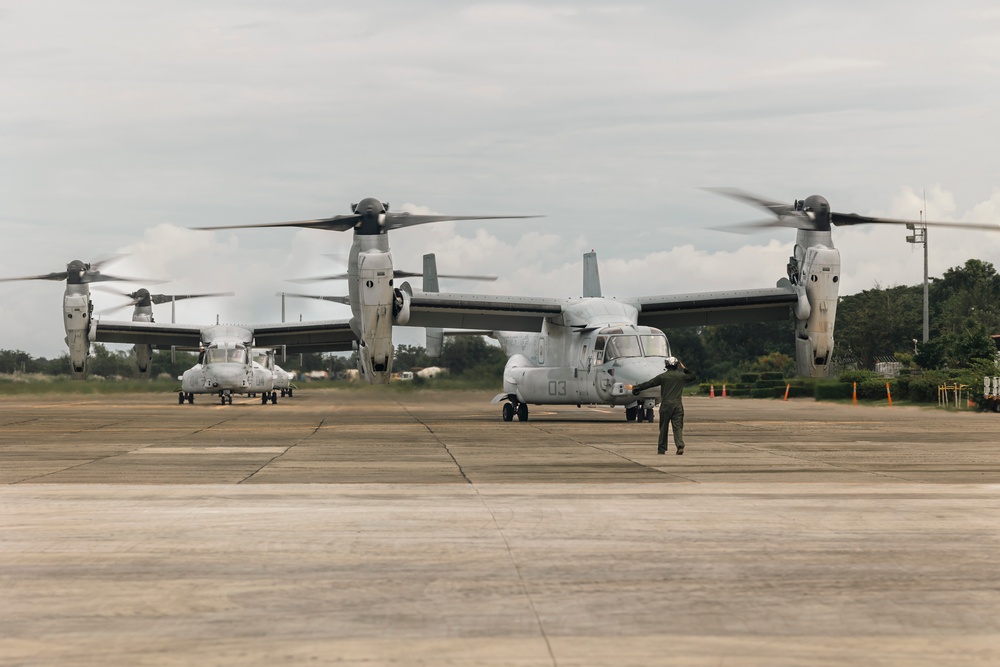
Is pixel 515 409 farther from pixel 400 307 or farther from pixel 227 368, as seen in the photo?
pixel 227 368

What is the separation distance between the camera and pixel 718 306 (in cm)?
3588

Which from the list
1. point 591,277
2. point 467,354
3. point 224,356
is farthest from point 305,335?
point 591,277

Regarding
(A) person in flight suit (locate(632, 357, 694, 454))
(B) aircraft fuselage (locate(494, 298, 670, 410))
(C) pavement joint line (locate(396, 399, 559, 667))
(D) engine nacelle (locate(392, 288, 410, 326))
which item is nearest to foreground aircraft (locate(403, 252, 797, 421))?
(B) aircraft fuselage (locate(494, 298, 670, 410))

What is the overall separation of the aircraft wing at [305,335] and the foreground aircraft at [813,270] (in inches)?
892

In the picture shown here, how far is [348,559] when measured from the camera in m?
7.98

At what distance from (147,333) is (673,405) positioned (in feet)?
128

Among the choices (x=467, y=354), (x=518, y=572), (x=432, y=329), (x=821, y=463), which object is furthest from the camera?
(x=467, y=354)

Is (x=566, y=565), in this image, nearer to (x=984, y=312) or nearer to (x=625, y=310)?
(x=625, y=310)

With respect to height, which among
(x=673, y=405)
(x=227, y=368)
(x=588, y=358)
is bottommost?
(x=673, y=405)

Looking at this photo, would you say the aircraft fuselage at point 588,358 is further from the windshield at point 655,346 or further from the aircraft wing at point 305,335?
the aircraft wing at point 305,335

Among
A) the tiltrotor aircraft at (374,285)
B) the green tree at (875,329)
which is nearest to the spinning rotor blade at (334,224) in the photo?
the tiltrotor aircraft at (374,285)

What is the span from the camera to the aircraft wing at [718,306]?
3453cm

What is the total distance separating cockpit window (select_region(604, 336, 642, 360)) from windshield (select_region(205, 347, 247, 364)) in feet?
78.9

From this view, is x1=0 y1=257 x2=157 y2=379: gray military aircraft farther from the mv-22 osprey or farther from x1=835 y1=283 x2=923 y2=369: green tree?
x1=835 y1=283 x2=923 y2=369: green tree
